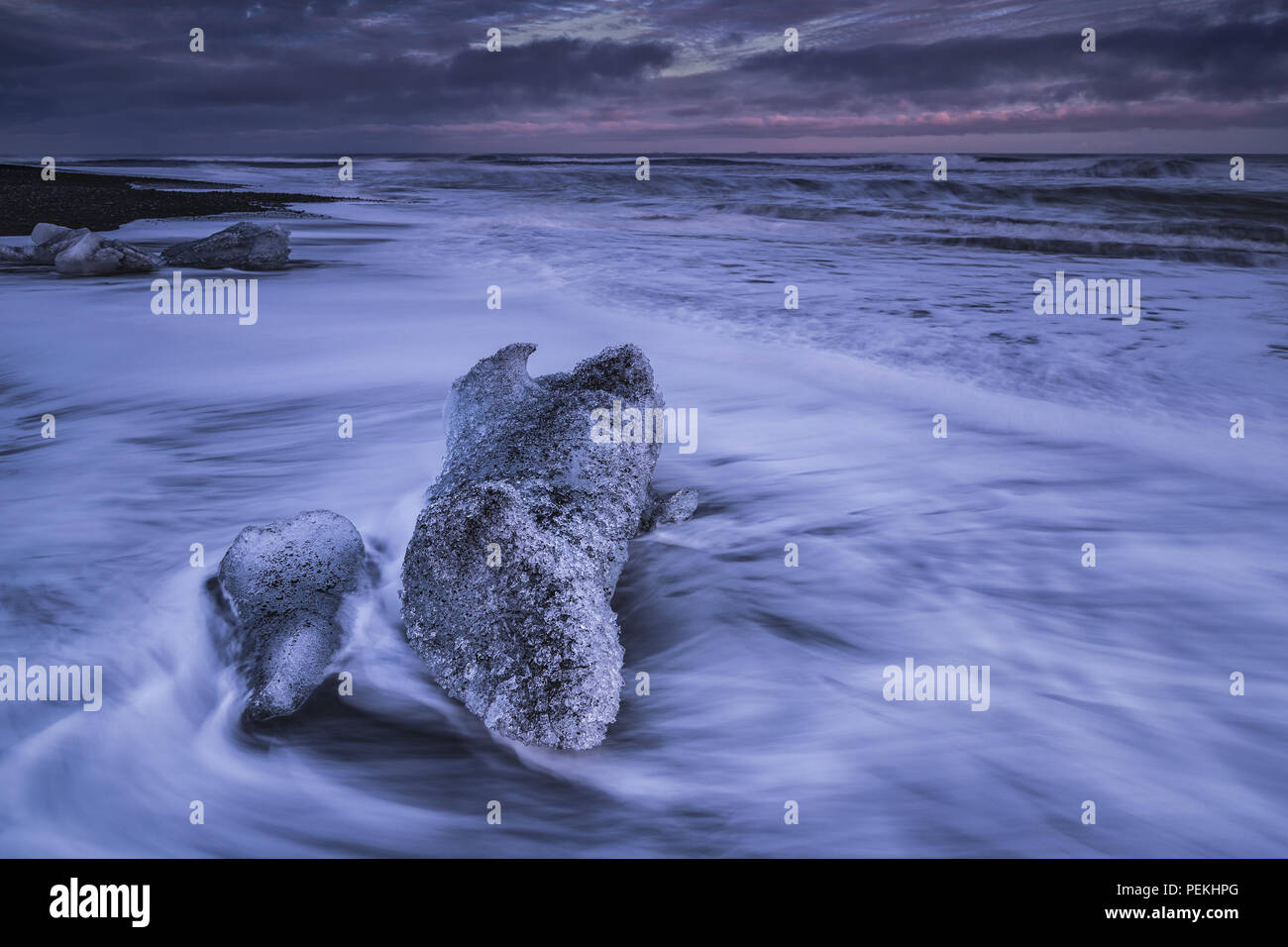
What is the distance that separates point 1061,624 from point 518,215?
18.6 m

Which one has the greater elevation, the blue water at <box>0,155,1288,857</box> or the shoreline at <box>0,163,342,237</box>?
the shoreline at <box>0,163,342,237</box>

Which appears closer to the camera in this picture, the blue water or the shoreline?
the blue water

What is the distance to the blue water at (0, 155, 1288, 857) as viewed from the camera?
2225 millimetres

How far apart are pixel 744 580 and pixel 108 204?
20.9 m

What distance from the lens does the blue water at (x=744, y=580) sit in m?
2.22

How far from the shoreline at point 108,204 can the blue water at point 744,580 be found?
7.63 meters

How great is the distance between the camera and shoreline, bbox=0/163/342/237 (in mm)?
14773

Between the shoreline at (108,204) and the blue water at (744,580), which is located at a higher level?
the shoreline at (108,204)

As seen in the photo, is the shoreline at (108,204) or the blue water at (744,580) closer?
the blue water at (744,580)

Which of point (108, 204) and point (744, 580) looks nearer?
point (744, 580)

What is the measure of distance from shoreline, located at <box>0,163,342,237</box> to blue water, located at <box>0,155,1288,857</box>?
7626 millimetres

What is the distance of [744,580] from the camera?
3.37 meters

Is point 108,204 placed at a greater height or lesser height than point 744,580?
greater
